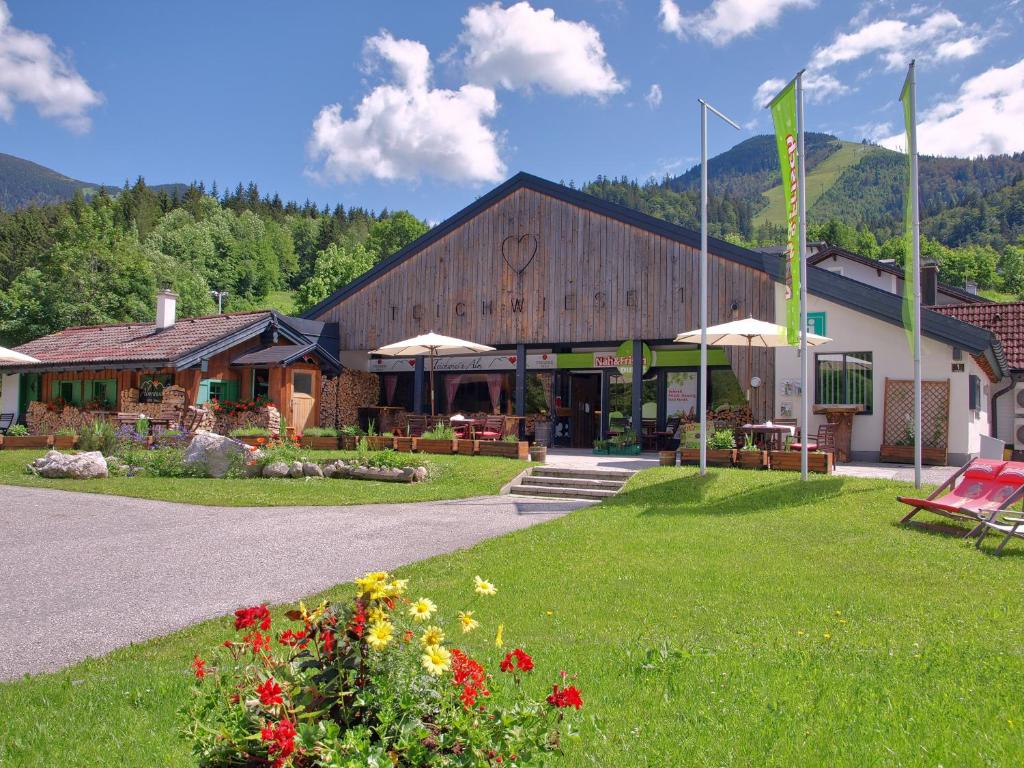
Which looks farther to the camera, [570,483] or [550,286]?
[550,286]

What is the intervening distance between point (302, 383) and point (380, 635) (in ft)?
61.0

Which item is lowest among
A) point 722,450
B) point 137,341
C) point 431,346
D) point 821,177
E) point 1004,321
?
point 722,450

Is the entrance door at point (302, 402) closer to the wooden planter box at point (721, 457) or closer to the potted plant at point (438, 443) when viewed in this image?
the potted plant at point (438, 443)

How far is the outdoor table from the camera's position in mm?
11898

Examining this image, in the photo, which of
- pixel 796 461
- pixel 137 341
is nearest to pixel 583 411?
pixel 796 461

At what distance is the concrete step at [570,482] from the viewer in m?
12.1

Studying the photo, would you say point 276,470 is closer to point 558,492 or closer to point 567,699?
point 558,492

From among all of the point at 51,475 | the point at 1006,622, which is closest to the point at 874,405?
the point at 1006,622

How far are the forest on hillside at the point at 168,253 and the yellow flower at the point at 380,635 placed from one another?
45.9 m

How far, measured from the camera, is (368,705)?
7.34ft

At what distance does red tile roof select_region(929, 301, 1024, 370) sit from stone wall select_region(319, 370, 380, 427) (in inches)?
639

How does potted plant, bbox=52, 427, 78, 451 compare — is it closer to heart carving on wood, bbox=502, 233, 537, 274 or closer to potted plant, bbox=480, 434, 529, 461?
potted plant, bbox=480, 434, 529, 461

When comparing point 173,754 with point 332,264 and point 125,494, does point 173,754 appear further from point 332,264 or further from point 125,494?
point 332,264

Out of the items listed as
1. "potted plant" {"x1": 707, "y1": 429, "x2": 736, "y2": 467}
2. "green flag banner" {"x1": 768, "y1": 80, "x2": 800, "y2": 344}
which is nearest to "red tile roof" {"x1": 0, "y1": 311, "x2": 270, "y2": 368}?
"potted plant" {"x1": 707, "y1": 429, "x2": 736, "y2": 467}
